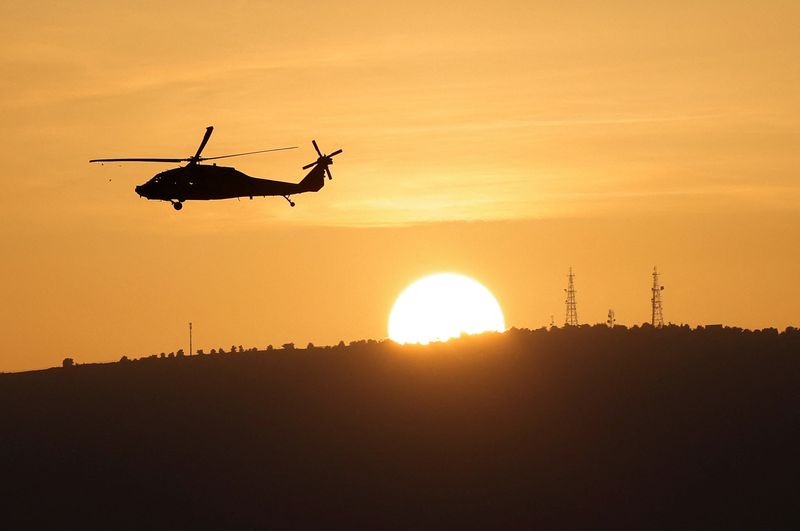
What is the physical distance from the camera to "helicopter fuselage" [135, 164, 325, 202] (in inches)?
3647

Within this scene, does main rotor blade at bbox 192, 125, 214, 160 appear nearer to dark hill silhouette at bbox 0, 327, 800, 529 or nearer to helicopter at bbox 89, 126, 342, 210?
helicopter at bbox 89, 126, 342, 210

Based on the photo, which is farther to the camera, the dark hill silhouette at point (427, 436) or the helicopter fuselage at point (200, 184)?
the dark hill silhouette at point (427, 436)

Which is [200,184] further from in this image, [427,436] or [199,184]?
[427,436]

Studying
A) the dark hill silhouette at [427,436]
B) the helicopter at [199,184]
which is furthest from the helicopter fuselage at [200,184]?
the dark hill silhouette at [427,436]

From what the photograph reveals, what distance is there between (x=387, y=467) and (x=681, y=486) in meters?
20.9

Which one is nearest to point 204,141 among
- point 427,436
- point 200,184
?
point 200,184

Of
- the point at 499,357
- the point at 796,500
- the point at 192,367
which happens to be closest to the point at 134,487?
the point at 192,367

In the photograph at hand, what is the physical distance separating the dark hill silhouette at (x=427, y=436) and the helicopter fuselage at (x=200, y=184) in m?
27.5

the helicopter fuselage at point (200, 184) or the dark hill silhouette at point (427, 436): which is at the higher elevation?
the helicopter fuselage at point (200, 184)

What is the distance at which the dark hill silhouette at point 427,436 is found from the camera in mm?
112188

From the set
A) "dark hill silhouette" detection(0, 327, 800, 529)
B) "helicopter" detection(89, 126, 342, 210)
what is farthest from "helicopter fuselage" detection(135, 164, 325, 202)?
"dark hill silhouette" detection(0, 327, 800, 529)

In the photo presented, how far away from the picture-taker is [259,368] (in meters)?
128

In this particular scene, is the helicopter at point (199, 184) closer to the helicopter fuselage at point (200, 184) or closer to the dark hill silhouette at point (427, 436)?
the helicopter fuselage at point (200, 184)

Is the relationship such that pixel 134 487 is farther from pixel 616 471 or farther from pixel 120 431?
pixel 616 471
